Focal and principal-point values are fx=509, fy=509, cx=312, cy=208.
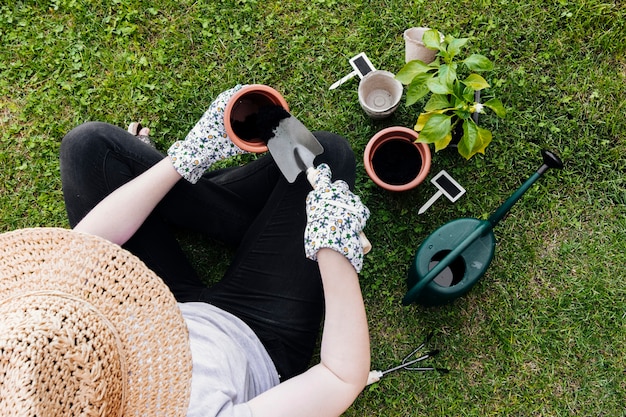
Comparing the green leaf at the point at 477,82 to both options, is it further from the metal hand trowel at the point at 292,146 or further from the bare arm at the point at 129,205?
the bare arm at the point at 129,205

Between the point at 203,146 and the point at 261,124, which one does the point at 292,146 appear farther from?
the point at 203,146

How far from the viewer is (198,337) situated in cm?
138

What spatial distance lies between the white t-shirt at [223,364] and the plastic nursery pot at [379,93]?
975 mm

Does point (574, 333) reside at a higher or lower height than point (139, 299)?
lower

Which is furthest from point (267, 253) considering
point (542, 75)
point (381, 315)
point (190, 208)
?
point (542, 75)

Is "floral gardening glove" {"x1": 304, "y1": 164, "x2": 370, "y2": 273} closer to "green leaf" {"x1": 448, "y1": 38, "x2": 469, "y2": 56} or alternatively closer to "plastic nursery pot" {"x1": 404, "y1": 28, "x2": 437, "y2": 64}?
"green leaf" {"x1": 448, "y1": 38, "x2": 469, "y2": 56}

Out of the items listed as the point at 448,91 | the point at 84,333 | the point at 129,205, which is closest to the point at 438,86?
the point at 448,91

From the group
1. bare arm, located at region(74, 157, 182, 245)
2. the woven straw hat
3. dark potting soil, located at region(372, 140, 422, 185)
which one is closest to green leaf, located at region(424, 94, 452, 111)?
dark potting soil, located at region(372, 140, 422, 185)

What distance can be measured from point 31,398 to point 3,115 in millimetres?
1886

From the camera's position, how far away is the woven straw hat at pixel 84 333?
81 centimetres

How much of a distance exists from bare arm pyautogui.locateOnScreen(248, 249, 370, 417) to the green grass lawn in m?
0.64

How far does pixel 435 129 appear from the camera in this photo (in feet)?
5.41

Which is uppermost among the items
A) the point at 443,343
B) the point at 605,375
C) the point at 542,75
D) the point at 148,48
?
the point at 148,48

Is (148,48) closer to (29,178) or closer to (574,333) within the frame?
(29,178)
